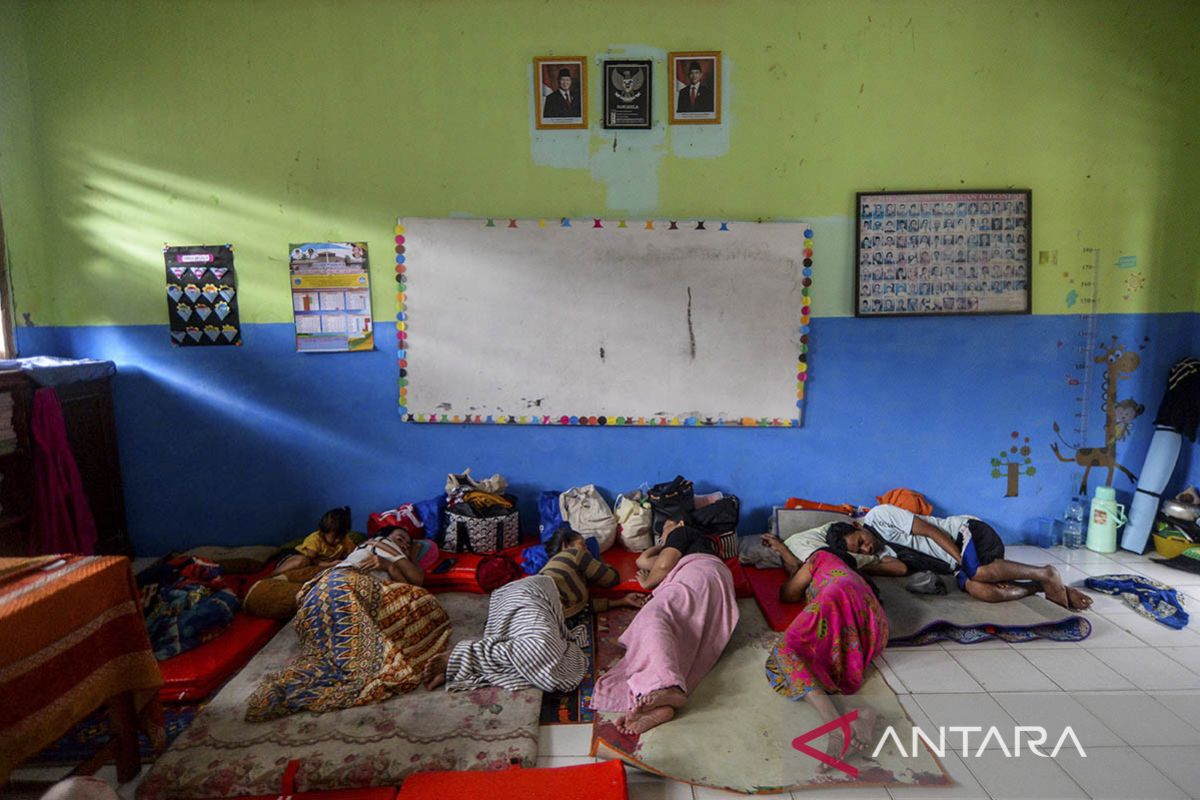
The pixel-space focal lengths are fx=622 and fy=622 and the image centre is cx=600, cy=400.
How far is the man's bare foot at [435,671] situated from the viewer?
253 cm

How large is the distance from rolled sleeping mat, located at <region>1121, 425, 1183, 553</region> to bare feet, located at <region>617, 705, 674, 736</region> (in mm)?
3446

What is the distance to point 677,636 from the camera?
8.61 ft

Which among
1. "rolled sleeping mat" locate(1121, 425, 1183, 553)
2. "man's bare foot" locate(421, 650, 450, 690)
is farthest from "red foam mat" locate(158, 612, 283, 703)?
"rolled sleeping mat" locate(1121, 425, 1183, 553)

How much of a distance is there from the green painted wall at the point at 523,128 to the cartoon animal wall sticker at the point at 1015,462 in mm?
848

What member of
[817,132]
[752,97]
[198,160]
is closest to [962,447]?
[817,132]

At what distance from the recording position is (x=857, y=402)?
12.9 feet

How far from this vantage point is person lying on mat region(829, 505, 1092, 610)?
3215 millimetres

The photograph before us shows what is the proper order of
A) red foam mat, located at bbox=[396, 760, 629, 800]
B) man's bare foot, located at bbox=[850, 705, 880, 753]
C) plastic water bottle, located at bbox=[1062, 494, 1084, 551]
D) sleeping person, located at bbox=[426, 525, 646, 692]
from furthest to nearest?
plastic water bottle, located at bbox=[1062, 494, 1084, 551] → sleeping person, located at bbox=[426, 525, 646, 692] → man's bare foot, located at bbox=[850, 705, 880, 753] → red foam mat, located at bbox=[396, 760, 629, 800]

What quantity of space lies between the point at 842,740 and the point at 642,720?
71 cm

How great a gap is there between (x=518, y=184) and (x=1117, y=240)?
369 centimetres

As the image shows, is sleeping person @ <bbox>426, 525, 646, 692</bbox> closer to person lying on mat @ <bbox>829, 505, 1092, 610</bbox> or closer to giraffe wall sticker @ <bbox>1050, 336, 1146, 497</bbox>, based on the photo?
person lying on mat @ <bbox>829, 505, 1092, 610</bbox>

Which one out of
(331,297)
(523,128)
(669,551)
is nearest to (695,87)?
(523,128)

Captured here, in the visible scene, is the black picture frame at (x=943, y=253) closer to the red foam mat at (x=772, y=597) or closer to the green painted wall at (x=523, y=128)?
the green painted wall at (x=523, y=128)

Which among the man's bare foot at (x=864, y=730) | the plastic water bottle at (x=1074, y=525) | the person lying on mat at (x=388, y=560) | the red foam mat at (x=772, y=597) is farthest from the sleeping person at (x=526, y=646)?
the plastic water bottle at (x=1074, y=525)
